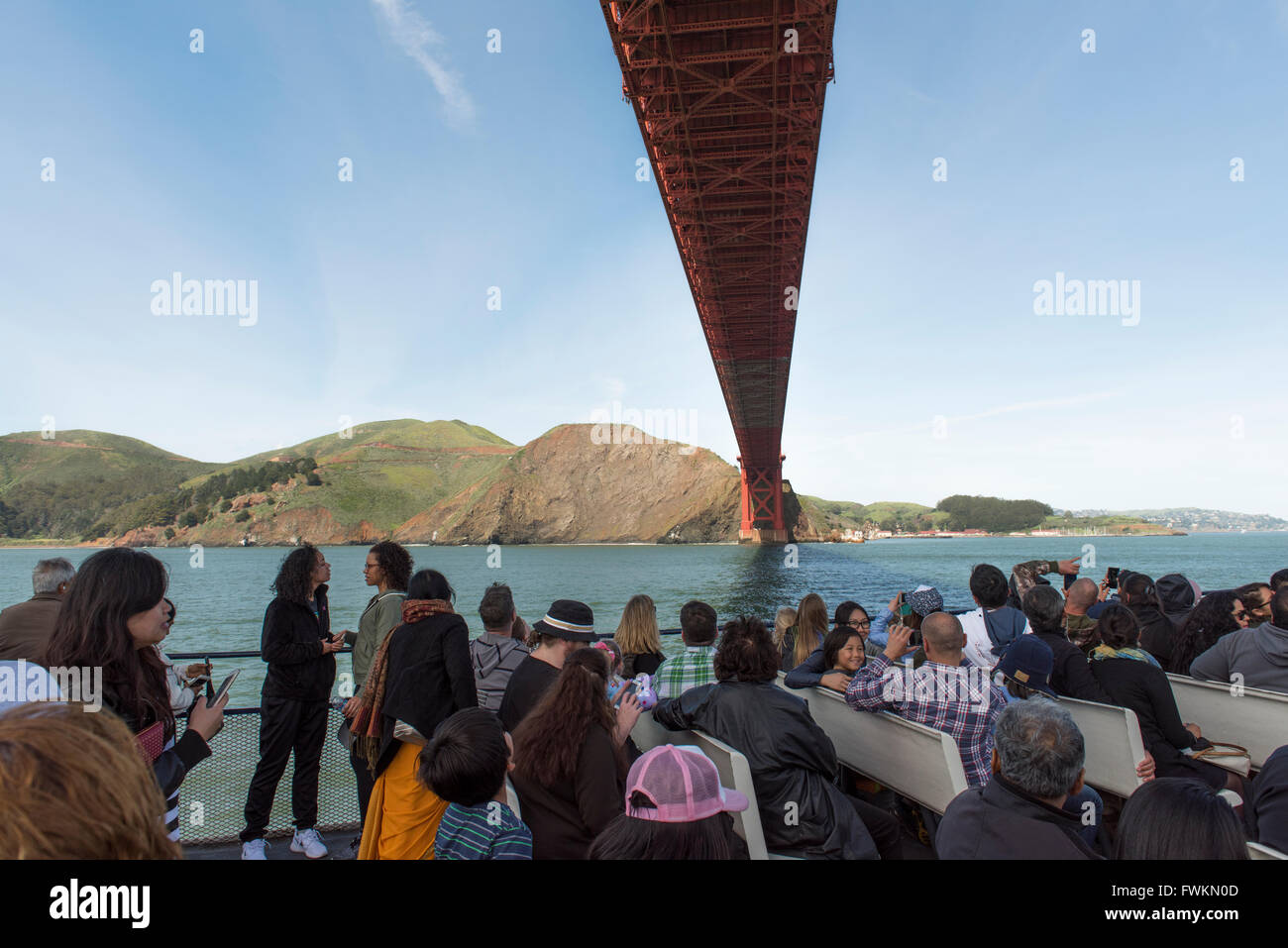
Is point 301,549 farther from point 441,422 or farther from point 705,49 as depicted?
point 441,422

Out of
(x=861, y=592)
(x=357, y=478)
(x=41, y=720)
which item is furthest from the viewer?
(x=357, y=478)

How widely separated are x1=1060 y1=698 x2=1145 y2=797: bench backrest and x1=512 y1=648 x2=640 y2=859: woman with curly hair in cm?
194

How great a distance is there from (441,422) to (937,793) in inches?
8106

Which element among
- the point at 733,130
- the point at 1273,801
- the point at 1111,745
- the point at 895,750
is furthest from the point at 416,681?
the point at 733,130

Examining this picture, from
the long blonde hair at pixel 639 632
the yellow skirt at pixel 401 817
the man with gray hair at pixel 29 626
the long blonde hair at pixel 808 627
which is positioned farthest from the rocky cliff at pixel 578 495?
the yellow skirt at pixel 401 817

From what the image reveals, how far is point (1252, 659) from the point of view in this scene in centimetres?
368

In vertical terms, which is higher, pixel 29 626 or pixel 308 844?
pixel 29 626

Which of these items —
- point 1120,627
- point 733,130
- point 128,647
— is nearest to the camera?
point 128,647

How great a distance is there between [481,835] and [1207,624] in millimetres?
4725

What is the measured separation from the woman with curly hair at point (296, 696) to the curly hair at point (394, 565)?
0.26m

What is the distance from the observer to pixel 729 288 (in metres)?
21.9

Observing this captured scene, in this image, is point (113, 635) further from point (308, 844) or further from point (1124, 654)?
point (1124, 654)

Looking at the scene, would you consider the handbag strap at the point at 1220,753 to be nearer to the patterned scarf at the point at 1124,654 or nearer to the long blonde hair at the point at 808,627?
the patterned scarf at the point at 1124,654

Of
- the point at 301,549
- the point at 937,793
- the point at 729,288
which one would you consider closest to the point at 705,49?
the point at 729,288
